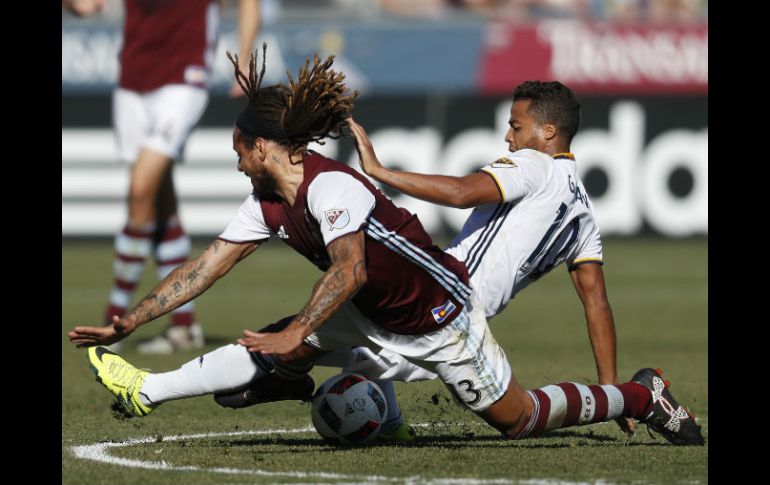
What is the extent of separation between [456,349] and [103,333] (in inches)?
57.2

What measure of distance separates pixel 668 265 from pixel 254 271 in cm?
464

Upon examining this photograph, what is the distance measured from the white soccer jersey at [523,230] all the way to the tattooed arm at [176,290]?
1052mm

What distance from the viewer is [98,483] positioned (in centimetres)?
489

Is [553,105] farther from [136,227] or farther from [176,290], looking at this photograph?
[136,227]

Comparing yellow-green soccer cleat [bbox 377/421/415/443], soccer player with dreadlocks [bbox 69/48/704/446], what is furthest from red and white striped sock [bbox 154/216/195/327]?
yellow-green soccer cleat [bbox 377/421/415/443]

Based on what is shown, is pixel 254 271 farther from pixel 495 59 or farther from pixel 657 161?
pixel 657 161

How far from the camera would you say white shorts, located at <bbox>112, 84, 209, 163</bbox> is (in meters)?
9.33

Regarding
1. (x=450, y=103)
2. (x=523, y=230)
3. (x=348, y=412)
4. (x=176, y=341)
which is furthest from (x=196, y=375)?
(x=450, y=103)

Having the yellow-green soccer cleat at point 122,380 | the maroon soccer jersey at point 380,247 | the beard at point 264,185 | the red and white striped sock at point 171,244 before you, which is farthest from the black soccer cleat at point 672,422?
the red and white striped sock at point 171,244

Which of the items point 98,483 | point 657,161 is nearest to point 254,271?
point 657,161

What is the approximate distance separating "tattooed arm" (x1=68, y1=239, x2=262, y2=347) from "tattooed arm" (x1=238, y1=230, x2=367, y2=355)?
2.66 ft

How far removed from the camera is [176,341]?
30.1 feet

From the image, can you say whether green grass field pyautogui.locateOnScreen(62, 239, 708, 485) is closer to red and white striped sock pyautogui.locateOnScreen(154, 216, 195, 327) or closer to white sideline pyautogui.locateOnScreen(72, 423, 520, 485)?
white sideline pyautogui.locateOnScreen(72, 423, 520, 485)
